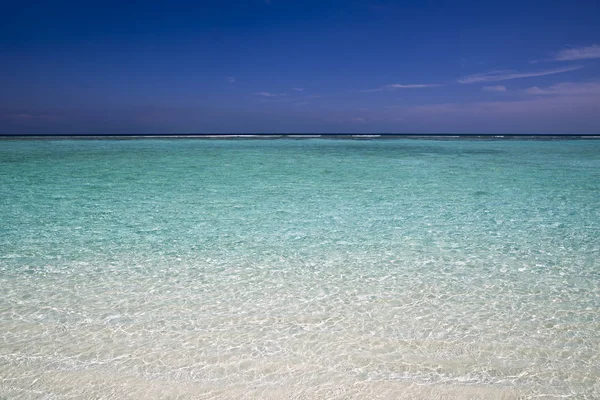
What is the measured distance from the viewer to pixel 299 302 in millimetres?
3008

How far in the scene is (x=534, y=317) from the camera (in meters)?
2.72

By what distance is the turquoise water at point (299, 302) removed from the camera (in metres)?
2.06

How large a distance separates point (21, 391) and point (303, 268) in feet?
7.57

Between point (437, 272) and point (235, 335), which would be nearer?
point (235, 335)

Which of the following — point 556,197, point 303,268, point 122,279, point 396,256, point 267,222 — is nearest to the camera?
point 122,279

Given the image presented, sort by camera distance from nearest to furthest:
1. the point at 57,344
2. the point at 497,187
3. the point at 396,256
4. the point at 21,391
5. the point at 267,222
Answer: the point at 21,391, the point at 57,344, the point at 396,256, the point at 267,222, the point at 497,187

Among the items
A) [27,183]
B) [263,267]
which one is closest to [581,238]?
[263,267]

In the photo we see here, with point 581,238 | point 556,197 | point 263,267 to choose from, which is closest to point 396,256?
point 263,267

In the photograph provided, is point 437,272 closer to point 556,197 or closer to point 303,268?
point 303,268

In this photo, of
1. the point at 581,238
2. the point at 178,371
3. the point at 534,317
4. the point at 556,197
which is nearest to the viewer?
the point at 178,371

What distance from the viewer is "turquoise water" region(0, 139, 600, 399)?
2062mm

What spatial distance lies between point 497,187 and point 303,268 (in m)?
6.89

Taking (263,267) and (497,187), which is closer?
(263,267)

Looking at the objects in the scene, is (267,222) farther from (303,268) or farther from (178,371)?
(178,371)
